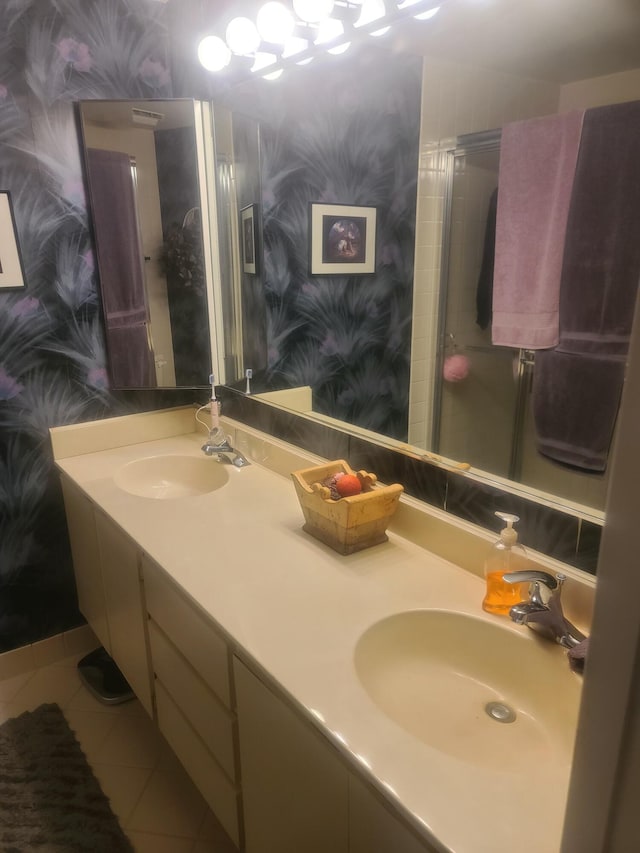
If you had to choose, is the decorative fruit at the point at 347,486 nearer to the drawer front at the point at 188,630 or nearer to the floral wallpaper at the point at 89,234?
the floral wallpaper at the point at 89,234

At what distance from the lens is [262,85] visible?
185 centimetres

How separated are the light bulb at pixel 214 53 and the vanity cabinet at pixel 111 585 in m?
1.39

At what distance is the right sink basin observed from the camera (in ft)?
3.04

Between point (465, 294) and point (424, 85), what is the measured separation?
548 millimetres

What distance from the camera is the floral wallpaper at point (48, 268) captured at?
174cm

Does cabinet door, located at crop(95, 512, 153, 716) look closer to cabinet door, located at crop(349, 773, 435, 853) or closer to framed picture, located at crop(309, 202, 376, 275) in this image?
cabinet door, located at crop(349, 773, 435, 853)

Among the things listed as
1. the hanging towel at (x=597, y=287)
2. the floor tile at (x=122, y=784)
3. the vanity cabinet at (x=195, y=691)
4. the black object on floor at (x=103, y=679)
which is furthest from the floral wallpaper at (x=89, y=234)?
the vanity cabinet at (x=195, y=691)

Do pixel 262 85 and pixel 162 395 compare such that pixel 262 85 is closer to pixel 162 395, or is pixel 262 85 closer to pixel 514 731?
pixel 162 395

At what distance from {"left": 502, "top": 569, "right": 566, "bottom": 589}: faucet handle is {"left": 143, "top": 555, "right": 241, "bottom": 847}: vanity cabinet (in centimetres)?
53

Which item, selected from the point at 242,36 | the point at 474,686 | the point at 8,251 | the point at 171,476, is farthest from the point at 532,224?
the point at 8,251

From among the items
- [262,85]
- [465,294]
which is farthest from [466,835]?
[262,85]

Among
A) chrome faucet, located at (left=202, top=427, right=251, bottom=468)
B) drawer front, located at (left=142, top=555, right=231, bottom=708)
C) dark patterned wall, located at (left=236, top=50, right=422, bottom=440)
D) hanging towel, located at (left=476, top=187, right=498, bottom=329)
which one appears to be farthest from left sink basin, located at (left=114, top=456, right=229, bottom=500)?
hanging towel, located at (left=476, top=187, right=498, bottom=329)

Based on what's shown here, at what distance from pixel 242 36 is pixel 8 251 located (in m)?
0.94

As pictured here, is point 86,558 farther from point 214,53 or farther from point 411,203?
point 214,53
